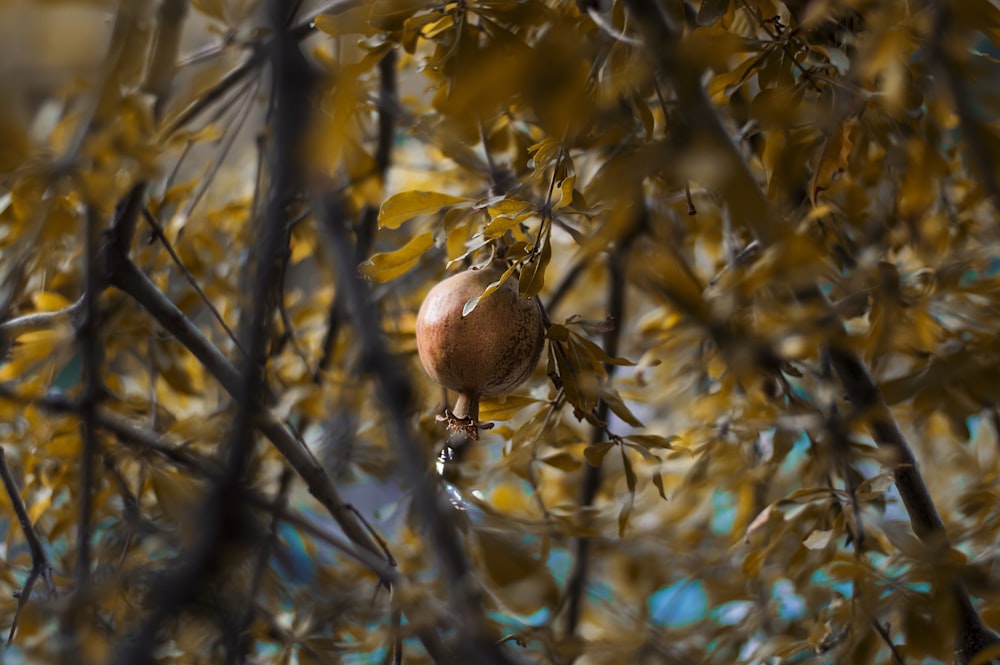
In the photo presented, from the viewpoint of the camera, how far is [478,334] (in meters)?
0.44

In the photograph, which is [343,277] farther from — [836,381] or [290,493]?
[290,493]

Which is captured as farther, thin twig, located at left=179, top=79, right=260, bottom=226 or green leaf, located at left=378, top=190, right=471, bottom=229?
thin twig, located at left=179, top=79, right=260, bottom=226

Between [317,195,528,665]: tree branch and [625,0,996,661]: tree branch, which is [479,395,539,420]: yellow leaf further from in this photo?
[317,195,528,665]: tree branch

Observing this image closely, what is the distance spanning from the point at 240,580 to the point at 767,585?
0.43 m

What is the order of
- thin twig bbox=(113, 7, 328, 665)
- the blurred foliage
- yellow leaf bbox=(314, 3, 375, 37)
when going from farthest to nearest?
yellow leaf bbox=(314, 3, 375, 37), the blurred foliage, thin twig bbox=(113, 7, 328, 665)

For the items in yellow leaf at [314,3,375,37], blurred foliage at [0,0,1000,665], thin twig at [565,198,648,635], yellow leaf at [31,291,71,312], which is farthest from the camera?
thin twig at [565,198,648,635]

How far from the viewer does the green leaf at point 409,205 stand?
0.46 m

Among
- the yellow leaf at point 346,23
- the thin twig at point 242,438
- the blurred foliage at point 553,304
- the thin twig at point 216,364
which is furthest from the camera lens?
the thin twig at point 216,364

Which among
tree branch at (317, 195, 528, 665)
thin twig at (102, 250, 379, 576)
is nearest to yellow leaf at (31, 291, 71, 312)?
thin twig at (102, 250, 379, 576)

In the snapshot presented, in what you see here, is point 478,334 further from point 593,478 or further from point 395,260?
point 593,478

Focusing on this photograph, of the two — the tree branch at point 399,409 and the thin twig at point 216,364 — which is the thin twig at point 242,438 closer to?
the tree branch at point 399,409

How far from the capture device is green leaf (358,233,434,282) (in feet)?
1.53

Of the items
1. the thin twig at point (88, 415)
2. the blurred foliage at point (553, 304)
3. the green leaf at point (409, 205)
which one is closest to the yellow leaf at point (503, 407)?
the blurred foliage at point (553, 304)

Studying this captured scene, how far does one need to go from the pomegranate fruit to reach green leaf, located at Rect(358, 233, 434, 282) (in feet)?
0.08
